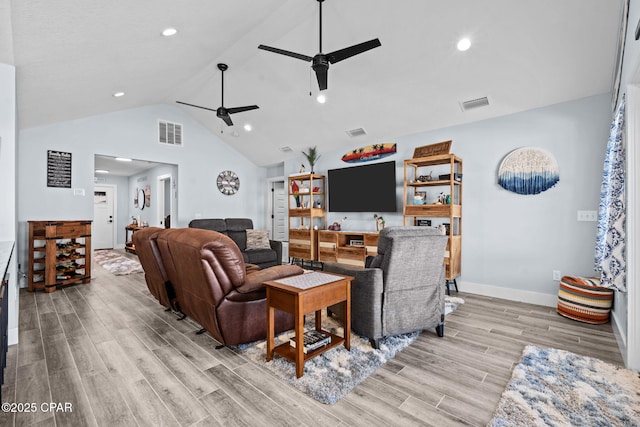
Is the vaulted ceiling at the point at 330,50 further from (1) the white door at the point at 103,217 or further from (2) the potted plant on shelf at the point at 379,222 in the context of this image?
(1) the white door at the point at 103,217

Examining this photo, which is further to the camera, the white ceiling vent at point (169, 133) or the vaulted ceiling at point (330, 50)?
the white ceiling vent at point (169, 133)

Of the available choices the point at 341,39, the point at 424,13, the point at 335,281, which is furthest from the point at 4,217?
the point at 424,13

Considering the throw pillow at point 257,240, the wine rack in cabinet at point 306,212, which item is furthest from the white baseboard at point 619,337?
the throw pillow at point 257,240

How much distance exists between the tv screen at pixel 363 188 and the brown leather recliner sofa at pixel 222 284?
119 inches

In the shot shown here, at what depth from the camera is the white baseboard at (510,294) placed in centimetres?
372

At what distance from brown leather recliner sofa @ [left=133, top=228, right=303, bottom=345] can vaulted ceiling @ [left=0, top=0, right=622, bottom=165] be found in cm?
182

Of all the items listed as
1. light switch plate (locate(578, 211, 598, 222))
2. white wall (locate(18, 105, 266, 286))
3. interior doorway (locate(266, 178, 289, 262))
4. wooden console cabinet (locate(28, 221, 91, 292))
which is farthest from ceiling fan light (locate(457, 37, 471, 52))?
wooden console cabinet (locate(28, 221, 91, 292))

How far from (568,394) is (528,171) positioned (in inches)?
111

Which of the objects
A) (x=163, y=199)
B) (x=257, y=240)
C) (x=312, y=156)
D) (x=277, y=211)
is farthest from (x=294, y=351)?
(x=163, y=199)

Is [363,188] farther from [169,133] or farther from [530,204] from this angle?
[169,133]

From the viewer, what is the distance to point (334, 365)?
221cm

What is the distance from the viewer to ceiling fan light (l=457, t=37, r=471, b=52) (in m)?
3.13

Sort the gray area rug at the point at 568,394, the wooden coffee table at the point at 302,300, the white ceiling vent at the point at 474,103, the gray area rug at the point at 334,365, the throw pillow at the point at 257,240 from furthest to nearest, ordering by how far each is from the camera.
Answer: the throw pillow at the point at 257,240, the white ceiling vent at the point at 474,103, the wooden coffee table at the point at 302,300, the gray area rug at the point at 334,365, the gray area rug at the point at 568,394

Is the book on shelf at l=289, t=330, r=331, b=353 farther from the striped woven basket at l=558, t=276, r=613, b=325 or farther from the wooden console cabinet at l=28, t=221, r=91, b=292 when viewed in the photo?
the wooden console cabinet at l=28, t=221, r=91, b=292
